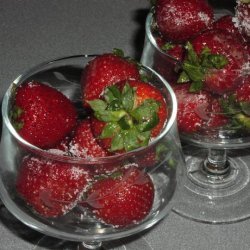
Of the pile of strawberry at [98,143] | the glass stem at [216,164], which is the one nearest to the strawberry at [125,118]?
the pile of strawberry at [98,143]

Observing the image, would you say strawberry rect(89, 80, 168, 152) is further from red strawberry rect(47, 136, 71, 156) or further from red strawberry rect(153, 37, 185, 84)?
red strawberry rect(153, 37, 185, 84)

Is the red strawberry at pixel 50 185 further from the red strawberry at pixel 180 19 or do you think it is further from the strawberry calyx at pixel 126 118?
the red strawberry at pixel 180 19

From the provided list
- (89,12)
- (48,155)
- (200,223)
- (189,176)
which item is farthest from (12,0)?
A: (48,155)

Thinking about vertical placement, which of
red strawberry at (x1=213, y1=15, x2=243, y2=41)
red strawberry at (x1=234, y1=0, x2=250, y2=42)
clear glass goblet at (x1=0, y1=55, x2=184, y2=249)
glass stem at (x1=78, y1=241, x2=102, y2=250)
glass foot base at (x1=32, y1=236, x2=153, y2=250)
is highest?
red strawberry at (x1=234, y1=0, x2=250, y2=42)

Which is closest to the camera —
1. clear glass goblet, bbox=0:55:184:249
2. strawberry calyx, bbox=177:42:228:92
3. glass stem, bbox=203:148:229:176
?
Answer: clear glass goblet, bbox=0:55:184:249

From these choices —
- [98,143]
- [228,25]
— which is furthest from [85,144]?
[228,25]

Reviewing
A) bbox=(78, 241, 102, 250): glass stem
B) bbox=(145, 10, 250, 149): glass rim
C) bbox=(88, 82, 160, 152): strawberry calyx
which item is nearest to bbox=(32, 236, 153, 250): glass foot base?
bbox=(78, 241, 102, 250): glass stem

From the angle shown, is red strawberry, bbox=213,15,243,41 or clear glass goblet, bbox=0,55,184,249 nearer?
clear glass goblet, bbox=0,55,184,249
